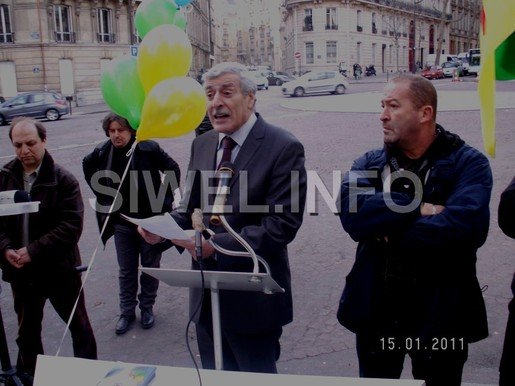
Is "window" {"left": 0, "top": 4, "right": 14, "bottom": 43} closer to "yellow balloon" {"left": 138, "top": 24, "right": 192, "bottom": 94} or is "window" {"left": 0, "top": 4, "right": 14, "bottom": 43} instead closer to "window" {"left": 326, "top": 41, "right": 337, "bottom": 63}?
"yellow balloon" {"left": 138, "top": 24, "right": 192, "bottom": 94}

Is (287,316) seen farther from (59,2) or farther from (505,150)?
(59,2)

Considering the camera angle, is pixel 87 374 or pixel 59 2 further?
pixel 59 2

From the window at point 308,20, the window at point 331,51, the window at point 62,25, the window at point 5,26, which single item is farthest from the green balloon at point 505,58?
the window at point 308,20

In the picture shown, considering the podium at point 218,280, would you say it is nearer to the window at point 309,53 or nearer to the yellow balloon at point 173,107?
the yellow balloon at point 173,107

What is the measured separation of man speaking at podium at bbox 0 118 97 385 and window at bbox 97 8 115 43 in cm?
3626

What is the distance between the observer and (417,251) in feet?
7.38

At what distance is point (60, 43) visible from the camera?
113ft

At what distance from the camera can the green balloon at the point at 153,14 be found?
2938 millimetres

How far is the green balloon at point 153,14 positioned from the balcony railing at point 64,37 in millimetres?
35301

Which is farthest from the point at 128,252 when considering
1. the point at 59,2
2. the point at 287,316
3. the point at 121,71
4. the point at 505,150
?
the point at 59,2

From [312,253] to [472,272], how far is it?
11.7 feet

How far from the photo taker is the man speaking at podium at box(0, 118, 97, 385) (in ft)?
10.6

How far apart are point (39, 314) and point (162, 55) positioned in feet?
6.38

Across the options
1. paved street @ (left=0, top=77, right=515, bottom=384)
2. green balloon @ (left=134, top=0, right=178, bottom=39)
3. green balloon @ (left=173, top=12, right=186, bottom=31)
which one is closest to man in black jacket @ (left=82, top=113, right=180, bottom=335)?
paved street @ (left=0, top=77, right=515, bottom=384)
